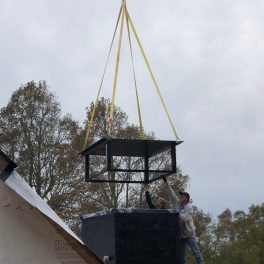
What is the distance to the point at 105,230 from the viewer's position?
21.9 feet

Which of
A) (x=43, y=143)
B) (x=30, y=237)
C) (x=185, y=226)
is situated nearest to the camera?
(x=30, y=237)

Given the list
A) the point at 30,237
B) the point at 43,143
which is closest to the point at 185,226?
the point at 30,237

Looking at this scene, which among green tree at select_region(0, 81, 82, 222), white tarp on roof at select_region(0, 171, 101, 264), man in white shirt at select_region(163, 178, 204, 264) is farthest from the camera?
green tree at select_region(0, 81, 82, 222)

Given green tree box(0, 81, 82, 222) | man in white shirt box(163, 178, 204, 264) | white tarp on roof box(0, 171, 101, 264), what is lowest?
white tarp on roof box(0, 171, 101, 264)

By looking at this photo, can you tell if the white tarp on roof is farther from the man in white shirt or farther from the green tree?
the green tree

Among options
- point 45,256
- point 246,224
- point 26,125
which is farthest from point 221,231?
point 45,256

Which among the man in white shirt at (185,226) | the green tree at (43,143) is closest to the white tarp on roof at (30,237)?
the man in white shirt at (185,226)

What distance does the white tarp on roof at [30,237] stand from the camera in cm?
412

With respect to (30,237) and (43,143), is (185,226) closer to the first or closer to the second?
(30,237)

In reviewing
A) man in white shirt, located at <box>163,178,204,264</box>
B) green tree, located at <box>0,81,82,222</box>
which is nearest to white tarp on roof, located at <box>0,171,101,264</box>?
man in white shirt, located at <box>163,178,204,264</box>

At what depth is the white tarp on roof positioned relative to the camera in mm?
4121

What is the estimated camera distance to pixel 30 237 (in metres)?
4.14

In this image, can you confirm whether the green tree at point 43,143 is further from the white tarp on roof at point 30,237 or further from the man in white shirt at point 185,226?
the white tarp on roof at point 30,237

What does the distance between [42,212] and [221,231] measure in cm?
3345
